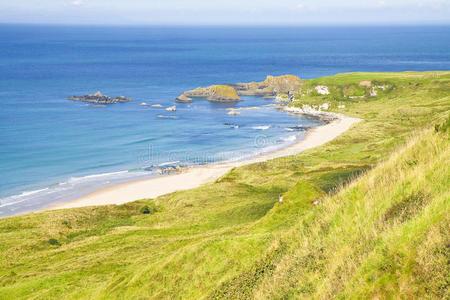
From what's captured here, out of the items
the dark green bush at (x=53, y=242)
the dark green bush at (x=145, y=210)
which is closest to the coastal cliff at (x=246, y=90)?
the dark green bush at (x=145, y=210)

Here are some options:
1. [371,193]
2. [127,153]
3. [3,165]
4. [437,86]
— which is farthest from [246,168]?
[437,86]

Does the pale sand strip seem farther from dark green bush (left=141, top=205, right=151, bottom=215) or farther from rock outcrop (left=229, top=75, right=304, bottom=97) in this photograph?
rock outcrop (left=229, top=75, right=304, bottom=97)

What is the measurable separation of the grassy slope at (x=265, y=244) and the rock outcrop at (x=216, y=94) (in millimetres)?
105035

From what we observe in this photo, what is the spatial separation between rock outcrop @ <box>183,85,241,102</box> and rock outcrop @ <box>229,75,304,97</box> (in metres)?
11.5

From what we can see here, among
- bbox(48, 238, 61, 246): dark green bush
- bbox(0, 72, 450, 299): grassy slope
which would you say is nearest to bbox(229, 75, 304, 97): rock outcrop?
bbox(0, 72, 450, 299): grassy slope

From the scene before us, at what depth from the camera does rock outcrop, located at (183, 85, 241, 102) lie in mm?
155050

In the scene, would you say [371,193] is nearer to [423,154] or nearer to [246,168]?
[423,154]

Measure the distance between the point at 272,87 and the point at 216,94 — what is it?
28086 millimetres

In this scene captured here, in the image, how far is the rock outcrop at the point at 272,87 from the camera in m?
168

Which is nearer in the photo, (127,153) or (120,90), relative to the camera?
(127,153)

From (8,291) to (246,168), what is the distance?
46828mm

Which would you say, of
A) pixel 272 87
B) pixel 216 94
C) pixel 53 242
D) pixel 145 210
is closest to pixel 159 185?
pixel 145 210

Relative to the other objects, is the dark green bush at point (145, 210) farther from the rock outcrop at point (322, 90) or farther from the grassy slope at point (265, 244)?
the rock outcrop at point (322, 90)

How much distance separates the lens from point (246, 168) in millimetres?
69375
